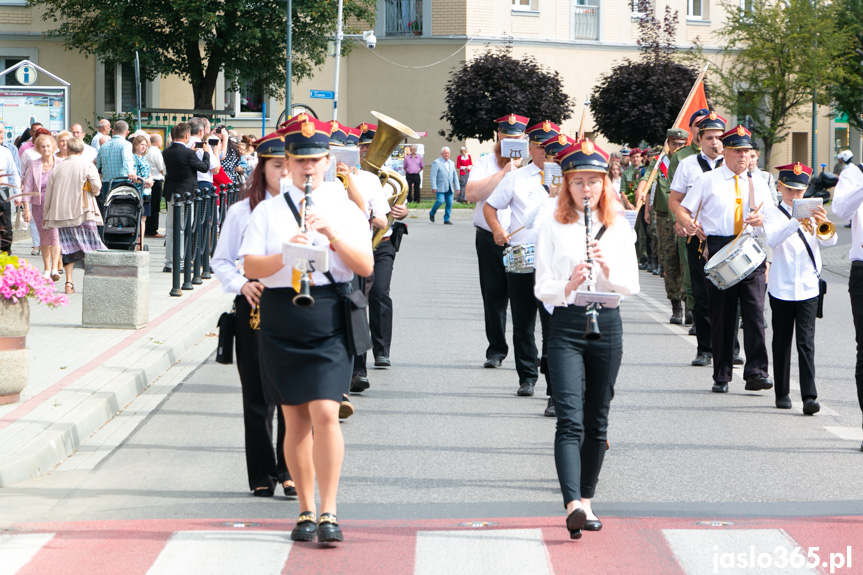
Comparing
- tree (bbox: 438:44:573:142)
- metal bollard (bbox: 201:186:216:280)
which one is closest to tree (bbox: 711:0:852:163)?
tree (bbox: 438:44:573:142)

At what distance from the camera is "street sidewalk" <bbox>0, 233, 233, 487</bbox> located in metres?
7.94

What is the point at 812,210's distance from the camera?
850cm

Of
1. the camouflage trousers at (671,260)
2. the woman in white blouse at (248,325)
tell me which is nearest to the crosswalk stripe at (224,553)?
the woman in white blouse at (248,325)

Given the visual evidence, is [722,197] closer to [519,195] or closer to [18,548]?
[519,195]

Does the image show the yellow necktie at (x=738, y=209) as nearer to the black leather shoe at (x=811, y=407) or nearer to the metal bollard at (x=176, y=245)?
the black leather shoe at (x=811, y=407)

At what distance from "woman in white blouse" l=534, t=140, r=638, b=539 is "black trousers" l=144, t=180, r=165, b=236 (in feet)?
54.2

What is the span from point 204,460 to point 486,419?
221cm

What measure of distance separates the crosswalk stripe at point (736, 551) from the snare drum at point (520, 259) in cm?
379

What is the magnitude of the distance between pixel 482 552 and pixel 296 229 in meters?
1.67

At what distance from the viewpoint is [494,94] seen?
1720 inches

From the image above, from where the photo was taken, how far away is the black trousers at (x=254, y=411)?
271 inches

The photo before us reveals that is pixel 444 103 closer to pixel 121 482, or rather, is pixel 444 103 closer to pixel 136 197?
pixel 136 197

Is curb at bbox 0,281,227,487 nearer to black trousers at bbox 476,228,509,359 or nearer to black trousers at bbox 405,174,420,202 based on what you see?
black trousers at bbox 476,228,509,359

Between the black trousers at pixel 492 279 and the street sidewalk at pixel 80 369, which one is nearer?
the street sidewalk at pixel 80 369
